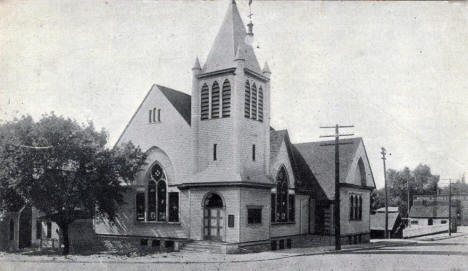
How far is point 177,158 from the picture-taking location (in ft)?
109

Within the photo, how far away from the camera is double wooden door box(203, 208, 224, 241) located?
30.2 meters

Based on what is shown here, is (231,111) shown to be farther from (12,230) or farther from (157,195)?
(12,230)

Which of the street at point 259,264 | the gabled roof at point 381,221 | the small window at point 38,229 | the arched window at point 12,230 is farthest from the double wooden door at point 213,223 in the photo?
the gabled roof at point 381,221

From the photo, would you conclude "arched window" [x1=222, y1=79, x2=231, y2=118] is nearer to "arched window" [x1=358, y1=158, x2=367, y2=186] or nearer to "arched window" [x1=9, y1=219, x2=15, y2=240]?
"arched window" [x1=9, y1=219, x2=15, y2=240]

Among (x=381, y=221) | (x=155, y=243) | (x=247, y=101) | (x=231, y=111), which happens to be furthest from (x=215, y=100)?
(x=381, y=221)

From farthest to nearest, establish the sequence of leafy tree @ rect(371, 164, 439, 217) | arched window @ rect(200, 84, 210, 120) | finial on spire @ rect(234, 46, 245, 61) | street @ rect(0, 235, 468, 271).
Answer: leafy tree @ rect(371, 164, 439, 217), arched window @ rect(200, 84, 210, 120), finial on spire @ rect(234, 46, 245, 61), street @ rect(0, 235, 468, 271)

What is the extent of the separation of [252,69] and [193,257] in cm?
1273

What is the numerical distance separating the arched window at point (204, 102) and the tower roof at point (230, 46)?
4.10 ft

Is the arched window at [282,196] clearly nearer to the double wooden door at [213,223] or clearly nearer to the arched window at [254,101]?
the arched window at [254,101]

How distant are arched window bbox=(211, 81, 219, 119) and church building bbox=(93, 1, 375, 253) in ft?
0.21

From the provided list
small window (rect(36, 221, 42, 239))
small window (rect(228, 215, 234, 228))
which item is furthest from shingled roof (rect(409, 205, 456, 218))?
small window (rect(36, 221, 42, 239))

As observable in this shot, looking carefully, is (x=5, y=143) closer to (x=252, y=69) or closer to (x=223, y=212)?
(x=223, y=212)

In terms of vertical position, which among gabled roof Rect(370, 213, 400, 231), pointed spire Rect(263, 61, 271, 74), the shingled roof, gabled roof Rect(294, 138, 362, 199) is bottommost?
the shingled roof

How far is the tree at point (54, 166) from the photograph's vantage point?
27.3m
